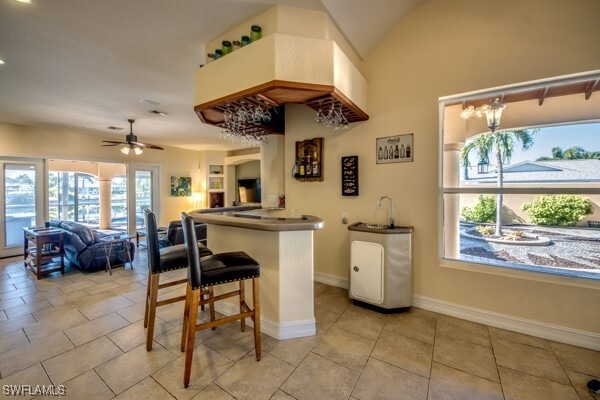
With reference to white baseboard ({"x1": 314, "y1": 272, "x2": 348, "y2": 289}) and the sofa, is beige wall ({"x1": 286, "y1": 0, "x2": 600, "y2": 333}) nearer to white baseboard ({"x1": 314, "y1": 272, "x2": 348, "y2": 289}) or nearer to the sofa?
white baseboard ({"x1": 314, "y1": 272, "x2": 348, "y2": 289})

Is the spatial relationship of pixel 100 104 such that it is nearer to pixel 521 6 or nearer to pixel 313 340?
pixel 313 340

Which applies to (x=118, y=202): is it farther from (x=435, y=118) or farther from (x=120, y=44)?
(x=435, y=118)

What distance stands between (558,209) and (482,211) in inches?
22.2

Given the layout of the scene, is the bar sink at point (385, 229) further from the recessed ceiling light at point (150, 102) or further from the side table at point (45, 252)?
the side table at point (45, 252)

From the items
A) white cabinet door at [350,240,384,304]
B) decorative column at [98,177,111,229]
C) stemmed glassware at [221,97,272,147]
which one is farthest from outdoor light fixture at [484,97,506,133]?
decorative column at [98,177,111,229]

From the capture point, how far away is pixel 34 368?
5.90ft

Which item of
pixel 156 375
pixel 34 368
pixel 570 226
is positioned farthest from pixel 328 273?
pixel 34 368

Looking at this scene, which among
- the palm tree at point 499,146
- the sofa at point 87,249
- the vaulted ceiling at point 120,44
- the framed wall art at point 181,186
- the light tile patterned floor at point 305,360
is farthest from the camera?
the framed wall art at point 181,186

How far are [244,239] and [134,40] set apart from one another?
2.17m

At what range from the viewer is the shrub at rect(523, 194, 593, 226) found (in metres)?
2.17

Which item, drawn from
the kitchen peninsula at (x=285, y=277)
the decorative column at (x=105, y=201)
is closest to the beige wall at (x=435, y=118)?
the kitchen peninsula at (x=285, y=277)

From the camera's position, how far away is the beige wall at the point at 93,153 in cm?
499

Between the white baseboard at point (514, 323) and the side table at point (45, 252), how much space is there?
5328 mm

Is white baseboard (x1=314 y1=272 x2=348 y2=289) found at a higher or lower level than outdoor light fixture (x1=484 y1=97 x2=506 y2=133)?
lower
